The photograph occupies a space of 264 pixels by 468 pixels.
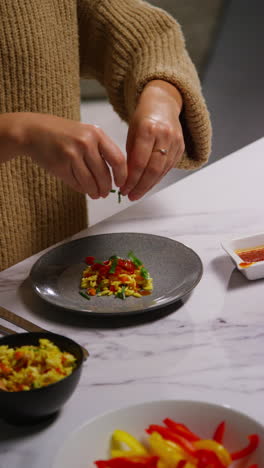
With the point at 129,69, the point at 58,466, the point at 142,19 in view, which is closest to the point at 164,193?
the point at 129,69

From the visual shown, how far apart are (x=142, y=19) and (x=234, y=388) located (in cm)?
99

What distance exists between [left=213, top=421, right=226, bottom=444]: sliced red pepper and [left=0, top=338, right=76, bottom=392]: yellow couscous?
183 millimetres

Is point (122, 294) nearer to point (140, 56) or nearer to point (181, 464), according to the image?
point (181, 464)

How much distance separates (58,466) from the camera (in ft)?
1.88

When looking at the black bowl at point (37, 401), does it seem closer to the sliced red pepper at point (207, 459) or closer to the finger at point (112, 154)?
the sliced red pepper at point (207, 459)

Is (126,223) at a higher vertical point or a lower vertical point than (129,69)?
lower

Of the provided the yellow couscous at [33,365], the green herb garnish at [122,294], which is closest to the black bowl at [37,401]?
the yellow couscous at [33,365]

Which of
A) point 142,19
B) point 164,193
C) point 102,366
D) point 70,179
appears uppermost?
point 142,19

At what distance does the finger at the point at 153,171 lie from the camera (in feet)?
3.60

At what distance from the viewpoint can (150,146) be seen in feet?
3.60

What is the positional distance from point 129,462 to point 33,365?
0.62 ft

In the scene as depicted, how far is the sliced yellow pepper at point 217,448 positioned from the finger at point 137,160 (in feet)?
1.84

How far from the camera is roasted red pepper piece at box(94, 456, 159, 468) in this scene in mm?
587

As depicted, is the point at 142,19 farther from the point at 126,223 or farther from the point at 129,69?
the point at 126,223
